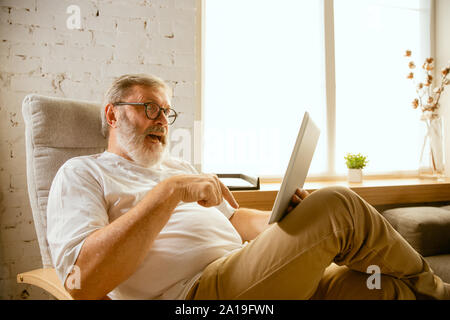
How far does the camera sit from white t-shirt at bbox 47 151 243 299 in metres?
0.83

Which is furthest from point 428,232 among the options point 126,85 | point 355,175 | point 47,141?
point 47,141

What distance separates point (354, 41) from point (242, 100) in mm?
1009

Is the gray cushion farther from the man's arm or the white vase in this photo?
the man's arm

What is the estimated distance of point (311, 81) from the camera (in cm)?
226

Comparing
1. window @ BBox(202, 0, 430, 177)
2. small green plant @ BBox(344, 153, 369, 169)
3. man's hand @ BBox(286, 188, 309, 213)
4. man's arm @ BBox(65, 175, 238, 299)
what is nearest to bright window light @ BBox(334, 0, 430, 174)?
window @ BBox(202, 0, 430, 177)

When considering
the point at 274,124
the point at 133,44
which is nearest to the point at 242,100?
the point at 274,124

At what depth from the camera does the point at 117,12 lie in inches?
65.8

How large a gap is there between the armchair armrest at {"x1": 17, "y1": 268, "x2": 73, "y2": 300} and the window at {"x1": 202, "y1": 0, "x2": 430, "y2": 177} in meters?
1.07

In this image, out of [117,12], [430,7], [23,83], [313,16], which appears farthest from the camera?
[430,7]

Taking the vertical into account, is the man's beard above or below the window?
below

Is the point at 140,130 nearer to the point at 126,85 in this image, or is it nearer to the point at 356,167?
the point at 126,85

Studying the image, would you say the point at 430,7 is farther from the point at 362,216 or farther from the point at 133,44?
the point at 362,216

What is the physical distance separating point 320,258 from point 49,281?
32.2 inches

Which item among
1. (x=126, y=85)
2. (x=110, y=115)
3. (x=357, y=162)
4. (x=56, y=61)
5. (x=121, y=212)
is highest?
(x=56, y=61)
